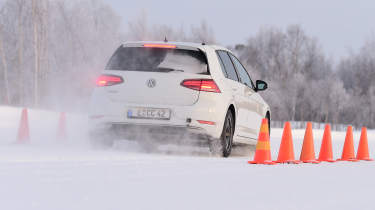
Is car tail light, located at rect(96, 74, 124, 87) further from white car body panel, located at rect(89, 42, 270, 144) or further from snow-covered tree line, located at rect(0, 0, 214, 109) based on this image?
snow-covered tree line, located at rect(0, 0, 214, 109)

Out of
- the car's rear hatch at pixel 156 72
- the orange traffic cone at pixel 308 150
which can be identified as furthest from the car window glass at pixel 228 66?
the orange traffic cone at pixel 308 150

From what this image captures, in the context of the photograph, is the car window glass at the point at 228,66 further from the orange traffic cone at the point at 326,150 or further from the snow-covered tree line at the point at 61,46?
the snow-covered tree line at the point at 61,46

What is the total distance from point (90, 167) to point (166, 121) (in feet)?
8.15

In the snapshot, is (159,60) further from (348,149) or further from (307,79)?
(307,79)

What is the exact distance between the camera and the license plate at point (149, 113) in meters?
9.82

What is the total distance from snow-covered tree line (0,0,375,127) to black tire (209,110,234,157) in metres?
35.3

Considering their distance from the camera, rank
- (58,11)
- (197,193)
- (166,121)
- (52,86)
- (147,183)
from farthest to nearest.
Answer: (58,11), (52,86), (166,121), (147,183), (197,193)

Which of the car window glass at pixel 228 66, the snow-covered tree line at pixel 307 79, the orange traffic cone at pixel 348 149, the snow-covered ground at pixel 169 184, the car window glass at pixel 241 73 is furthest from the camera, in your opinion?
the snow-covered tree line at pixel 307 79

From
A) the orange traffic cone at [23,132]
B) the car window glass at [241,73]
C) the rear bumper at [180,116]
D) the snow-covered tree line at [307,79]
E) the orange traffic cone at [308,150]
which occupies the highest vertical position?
the car window glass at [241,73]

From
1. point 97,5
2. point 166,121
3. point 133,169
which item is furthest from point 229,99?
point 97,5

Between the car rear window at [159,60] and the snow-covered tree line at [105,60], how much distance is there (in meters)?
35.2

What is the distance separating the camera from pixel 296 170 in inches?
335

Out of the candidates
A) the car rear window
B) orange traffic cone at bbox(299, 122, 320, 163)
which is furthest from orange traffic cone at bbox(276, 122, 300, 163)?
the car rear window

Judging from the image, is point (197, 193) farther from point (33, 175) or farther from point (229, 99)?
point (229, 99)
